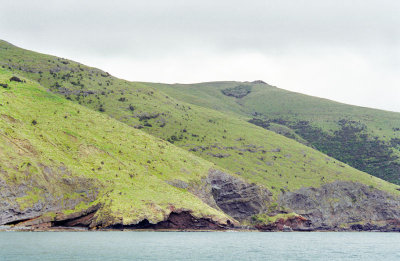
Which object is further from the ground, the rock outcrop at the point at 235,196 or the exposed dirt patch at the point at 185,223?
the rock outcrop at the point at 235,196

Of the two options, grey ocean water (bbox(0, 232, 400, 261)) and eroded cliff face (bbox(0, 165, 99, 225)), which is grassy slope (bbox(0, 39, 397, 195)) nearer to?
eroded cliff face (bbox(0, 165, 99, 225))

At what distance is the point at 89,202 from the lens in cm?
10762

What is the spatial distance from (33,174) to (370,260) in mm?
79449

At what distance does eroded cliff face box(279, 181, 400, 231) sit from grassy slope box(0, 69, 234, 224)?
1604 inches

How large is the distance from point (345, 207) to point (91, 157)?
101098 mm

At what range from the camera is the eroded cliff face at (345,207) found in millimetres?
159625

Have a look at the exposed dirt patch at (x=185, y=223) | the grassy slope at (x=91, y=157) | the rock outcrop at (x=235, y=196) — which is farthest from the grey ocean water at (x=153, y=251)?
the rock outcrop at (x=235, y=196)

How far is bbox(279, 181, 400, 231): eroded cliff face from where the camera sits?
160 metres

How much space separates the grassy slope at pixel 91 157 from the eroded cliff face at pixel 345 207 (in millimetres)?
40742

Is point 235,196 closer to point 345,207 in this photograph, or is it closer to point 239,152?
point 239,152

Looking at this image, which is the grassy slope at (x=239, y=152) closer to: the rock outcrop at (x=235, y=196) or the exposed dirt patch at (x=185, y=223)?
the rock outcrop at (x=235, y=196)

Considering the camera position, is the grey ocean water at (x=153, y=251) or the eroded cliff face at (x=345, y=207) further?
the eroded cliff face at (x=345, y=207)

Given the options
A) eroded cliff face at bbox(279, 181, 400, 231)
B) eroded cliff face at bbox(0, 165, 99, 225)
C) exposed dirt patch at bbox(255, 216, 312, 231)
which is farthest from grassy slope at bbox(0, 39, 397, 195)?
eroded cliff face at bbox(0, 165, 99, 225)

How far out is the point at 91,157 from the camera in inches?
4867
